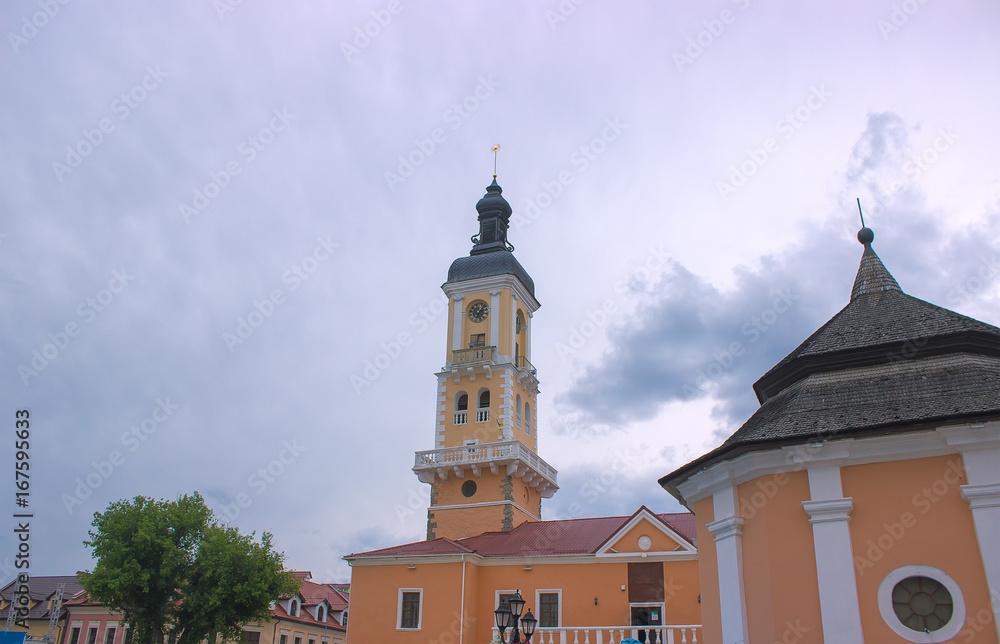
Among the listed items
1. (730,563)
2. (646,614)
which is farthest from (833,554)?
(646,614)

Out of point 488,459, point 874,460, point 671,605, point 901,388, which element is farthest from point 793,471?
point 488,459

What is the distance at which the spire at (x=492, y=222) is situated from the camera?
37250 mm

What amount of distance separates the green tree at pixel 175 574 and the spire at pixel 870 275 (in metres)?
22.0

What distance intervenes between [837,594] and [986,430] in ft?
9.76

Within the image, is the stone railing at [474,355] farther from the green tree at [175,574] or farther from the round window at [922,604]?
the round window at [922,604]

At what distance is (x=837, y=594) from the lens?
10125mm

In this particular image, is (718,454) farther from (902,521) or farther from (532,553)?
(532,553)

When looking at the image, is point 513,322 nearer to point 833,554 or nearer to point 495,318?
point 495,318

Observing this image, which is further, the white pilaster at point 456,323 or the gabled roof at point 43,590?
the gabled roof at point 43,590

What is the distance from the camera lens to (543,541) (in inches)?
1049

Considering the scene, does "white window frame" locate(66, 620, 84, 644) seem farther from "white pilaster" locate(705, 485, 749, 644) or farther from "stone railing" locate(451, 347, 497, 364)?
"white pilaster" locate(705, 485, 749, 644)

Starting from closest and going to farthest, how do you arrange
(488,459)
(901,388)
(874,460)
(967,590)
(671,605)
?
(967,590), (874,460), (901,388), (671,605), (488,459)

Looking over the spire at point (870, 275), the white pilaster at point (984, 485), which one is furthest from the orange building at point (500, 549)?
the white pilaster at point (984, 485)

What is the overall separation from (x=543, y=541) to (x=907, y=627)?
17.7 metres
